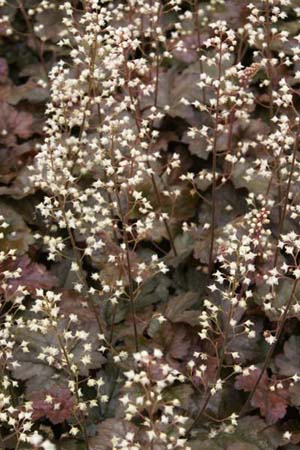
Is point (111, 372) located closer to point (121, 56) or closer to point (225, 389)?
point (225, 389)

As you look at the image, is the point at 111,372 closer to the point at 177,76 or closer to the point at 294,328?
the point at 294,328

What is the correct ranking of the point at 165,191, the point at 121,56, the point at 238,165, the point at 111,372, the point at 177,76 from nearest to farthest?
the point at 121,56, the point at 111,372, the point at 165,191, the point at 238,165, the point at 177,76

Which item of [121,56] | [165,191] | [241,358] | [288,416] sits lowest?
[288,416]

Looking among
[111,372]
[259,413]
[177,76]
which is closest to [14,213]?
[111,372]

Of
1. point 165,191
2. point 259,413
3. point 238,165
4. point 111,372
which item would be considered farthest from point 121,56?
point 259,413

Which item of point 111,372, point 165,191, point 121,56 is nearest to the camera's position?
point 121,56

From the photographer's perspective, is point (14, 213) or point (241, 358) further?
point (14, 213)

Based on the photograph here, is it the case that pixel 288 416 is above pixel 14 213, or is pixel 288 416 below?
below
